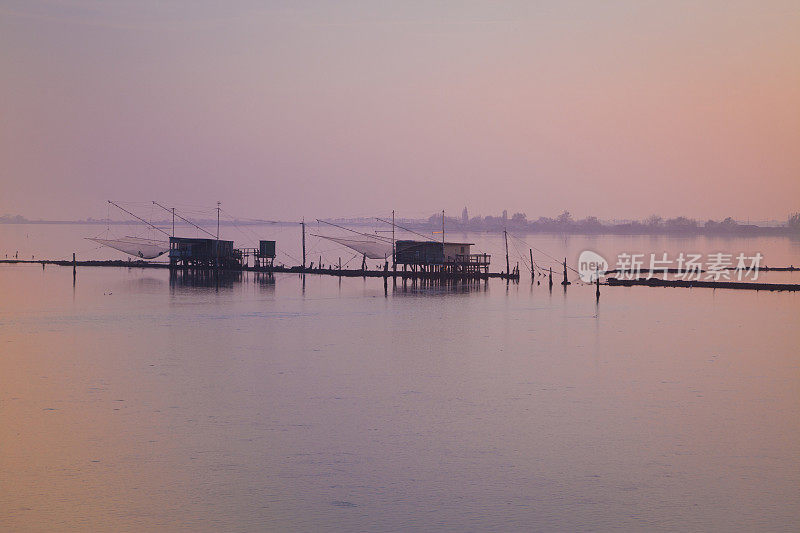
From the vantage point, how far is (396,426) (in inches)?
738

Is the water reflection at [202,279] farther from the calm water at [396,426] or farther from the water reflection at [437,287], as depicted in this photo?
the calm water at [396,426]

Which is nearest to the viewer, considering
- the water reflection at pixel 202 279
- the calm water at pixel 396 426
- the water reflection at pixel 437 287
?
the calm water at pixel 396 426

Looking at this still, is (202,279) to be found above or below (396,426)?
above

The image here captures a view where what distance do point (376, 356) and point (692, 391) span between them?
36.4 ft

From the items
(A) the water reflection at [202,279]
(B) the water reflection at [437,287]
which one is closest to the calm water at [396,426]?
(B) the water reflection at [437,287]

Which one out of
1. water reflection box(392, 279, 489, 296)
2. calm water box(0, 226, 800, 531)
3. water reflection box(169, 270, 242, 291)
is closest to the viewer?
calm water box(0, 226, 800, 531)

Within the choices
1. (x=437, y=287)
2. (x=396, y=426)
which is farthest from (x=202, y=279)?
(x=396, y=426)

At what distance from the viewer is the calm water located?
13242 mm

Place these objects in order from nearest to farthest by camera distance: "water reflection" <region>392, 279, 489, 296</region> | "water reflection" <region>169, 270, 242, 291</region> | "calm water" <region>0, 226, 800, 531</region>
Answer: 1. "calm water" <region>0, 226, 800, 531</region>
2. "water reflection" <region>392, 279, 489, 296</region>
3. "water reflection" <region>169, 270, 242, 291</region>

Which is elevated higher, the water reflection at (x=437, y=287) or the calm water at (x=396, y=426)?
the water reflection at (x=437, y=287)

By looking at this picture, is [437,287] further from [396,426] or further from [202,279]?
[396,426]

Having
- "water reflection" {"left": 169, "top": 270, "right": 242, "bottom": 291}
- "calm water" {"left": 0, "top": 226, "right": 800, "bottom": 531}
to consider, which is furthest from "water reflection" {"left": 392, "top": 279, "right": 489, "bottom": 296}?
"calm water" {"left": 0, "top": 226, "right": 800, "bottom": 531}

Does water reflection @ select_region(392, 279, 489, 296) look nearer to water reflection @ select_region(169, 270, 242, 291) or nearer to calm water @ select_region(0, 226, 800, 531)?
water reflection @ select_region(169, 270, 242, 291)

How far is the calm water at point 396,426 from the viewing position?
1324 centimetres
